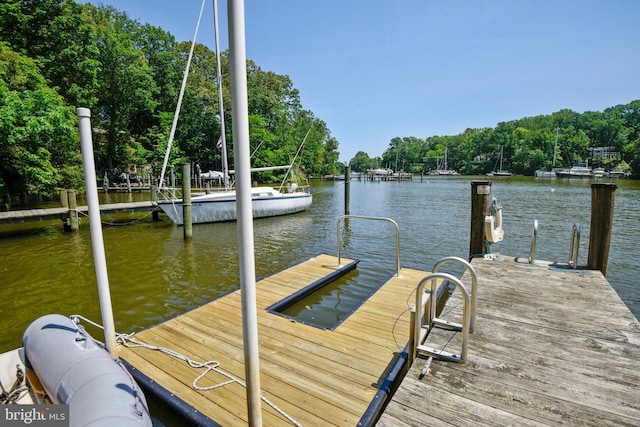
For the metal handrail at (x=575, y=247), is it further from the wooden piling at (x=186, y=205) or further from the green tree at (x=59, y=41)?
the green tree at (x=59, y=41)

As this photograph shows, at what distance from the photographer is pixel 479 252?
6215mm

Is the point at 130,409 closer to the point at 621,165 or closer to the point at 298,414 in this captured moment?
the point at 298,414

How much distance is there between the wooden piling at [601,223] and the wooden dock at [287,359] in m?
3.10

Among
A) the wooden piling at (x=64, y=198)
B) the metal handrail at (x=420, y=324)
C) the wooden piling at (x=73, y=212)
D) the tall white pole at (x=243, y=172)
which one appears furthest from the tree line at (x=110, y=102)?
the metal handrail at (x=420, y=324)

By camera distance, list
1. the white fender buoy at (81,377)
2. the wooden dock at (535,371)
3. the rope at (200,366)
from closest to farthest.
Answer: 1. the white fender buoy at (81,377)
2. the wooden dock at (535,371)
3. the rope at (200,366)

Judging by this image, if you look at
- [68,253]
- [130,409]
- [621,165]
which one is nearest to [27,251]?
[68,253]

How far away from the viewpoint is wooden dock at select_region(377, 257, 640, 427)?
218 cm

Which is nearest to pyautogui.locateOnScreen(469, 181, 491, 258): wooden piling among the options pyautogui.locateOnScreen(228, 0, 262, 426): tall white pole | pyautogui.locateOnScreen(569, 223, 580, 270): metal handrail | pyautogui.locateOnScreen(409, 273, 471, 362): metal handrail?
pyautogui.locateOnScreen(569, 223, 580, 270): metal handrail

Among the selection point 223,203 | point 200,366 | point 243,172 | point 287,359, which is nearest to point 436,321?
point 287,359

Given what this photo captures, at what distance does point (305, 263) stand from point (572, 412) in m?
5.62

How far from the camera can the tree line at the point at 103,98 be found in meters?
12.4

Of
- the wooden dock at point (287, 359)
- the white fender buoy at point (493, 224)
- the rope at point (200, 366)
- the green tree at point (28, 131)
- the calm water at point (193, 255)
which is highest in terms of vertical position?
the green tree at point (28, 131)

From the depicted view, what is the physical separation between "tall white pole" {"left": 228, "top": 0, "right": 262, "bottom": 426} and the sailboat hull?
35.5 ft

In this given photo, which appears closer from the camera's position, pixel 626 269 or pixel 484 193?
pixel 484 193
